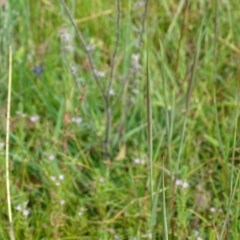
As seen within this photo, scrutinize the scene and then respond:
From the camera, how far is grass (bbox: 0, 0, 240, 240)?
1828 mm

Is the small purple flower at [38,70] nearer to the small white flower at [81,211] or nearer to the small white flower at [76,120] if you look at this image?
the small white flower at [76,120]

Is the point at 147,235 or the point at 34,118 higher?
the point at 34,118

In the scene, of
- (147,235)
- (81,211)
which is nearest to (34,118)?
(81,211)

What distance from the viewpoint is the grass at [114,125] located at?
6.00 feet

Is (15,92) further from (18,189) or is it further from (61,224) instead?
(61,224)

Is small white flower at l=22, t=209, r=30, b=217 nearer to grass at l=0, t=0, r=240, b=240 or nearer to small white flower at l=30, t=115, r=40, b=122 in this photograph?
grass at l=0, t=0, r=240, b=240

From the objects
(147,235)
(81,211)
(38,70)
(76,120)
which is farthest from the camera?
(38,70)

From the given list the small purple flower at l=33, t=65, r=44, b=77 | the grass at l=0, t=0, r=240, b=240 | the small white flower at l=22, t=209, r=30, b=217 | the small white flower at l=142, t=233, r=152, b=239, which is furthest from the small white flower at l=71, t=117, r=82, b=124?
the small white flower at l=142, t=233, r=152, b=239

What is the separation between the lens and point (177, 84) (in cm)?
229

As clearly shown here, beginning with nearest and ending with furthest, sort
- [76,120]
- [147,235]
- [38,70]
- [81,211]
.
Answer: [147,235], [81,211], [76,120], [38,70]

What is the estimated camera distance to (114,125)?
7.16 feet

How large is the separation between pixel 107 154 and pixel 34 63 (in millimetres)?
438

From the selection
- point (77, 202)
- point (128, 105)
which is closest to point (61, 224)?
point (77, 202)

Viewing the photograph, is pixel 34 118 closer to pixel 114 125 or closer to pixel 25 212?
pixel 114 125
